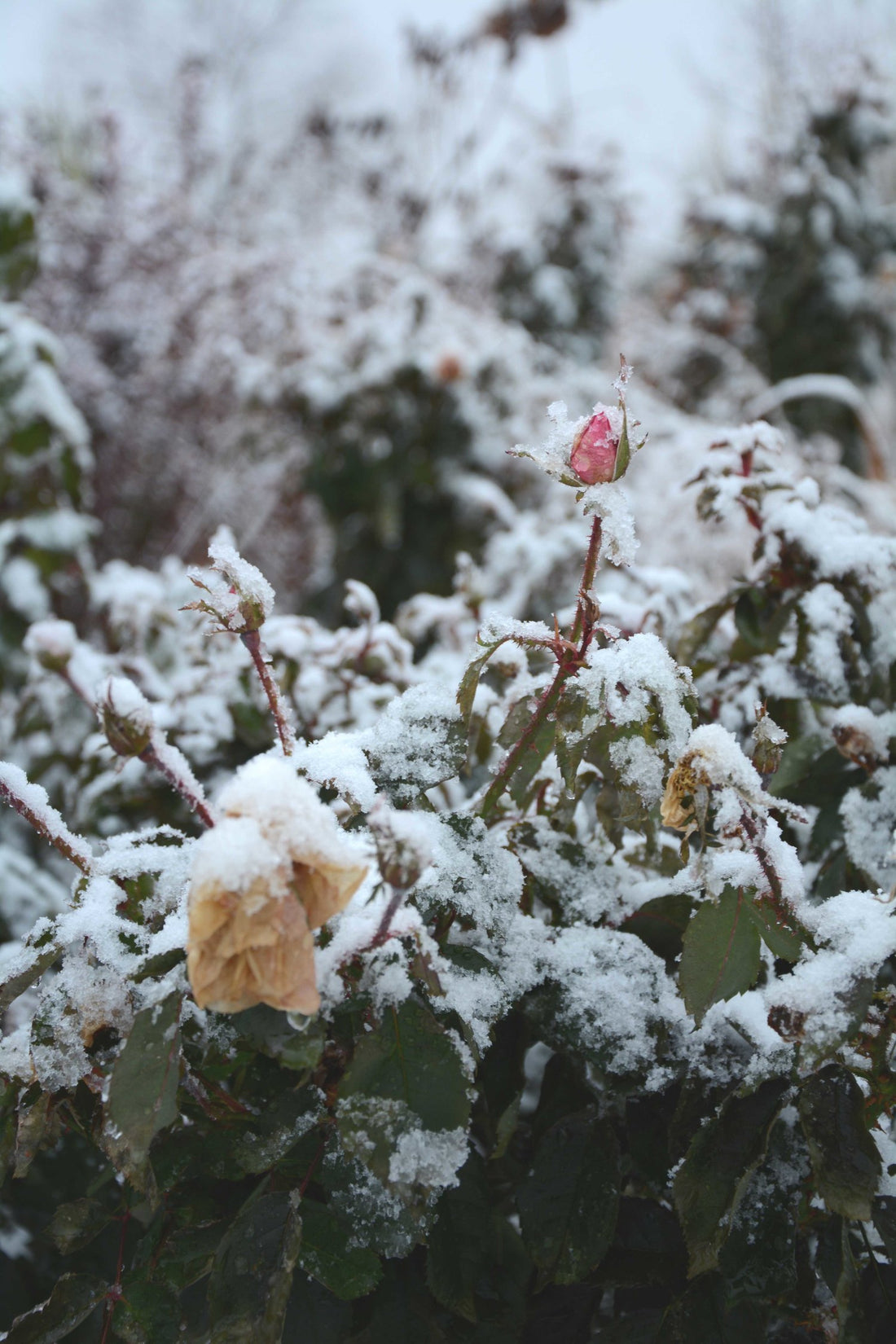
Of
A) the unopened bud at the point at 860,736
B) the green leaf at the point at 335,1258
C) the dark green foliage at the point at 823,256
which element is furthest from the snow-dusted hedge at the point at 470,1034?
the dark green foliage at the point at 823,256

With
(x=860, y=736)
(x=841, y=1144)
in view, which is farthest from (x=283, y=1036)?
(x=860, y=736)

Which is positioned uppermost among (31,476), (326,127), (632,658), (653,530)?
(326,127)

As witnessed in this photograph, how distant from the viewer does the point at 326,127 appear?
4.52m

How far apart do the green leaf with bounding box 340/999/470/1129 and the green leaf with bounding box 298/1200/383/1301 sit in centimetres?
10

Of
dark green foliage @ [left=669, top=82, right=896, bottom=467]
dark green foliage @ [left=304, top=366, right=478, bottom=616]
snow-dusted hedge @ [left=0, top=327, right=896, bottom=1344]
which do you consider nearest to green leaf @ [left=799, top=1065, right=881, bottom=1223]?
snow-dusted hedge @ [left=0, top=327, right=896, bottom=1344]

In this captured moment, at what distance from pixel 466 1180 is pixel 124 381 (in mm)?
Answer: 3557

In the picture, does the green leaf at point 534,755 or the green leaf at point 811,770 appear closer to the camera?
the green leaf at point 534,755

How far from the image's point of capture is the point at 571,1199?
0.50 meters

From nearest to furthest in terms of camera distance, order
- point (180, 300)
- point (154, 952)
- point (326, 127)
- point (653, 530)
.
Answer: point (154, 952) → point (653, 530) → point (180, 300) → point (326, 127)

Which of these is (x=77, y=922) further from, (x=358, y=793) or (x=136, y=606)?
(x=136, y=606)

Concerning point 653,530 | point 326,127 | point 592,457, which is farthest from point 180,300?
point 592,457

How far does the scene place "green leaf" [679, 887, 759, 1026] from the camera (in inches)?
17.7

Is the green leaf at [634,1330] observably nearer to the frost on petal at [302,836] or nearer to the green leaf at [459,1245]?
the green leaf at [459,1245]

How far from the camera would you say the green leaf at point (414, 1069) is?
41 cm
